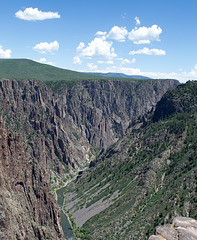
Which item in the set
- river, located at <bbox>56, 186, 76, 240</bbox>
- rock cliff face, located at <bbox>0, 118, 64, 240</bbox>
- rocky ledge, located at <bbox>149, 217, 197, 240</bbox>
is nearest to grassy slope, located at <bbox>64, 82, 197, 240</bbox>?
river, located at <bbox>56, 186, 76, 240</bbox>

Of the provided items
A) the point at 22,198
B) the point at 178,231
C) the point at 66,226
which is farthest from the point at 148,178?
the point at 178,231

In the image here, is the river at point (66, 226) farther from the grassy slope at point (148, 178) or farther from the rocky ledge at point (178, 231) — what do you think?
the rocky ledge at point (178, 231)

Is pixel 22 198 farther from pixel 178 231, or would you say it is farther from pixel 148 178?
pixel 148 178

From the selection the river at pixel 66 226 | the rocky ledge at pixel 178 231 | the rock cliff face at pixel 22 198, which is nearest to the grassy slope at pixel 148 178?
the river at pixel 66 226

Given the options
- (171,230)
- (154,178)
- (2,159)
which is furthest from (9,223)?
(154,178)

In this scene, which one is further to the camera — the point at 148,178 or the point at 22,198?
the point at 148,178

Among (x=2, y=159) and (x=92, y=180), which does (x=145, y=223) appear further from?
(x=92, y=180)
